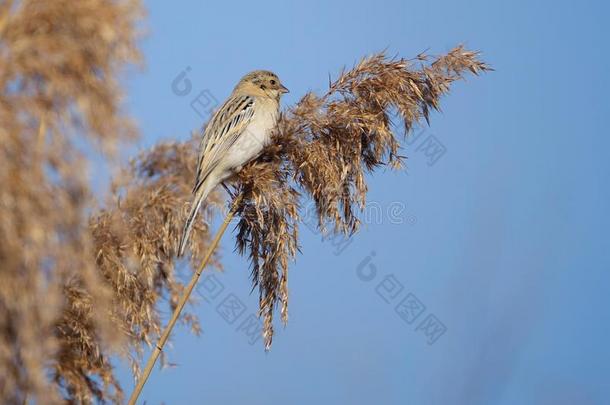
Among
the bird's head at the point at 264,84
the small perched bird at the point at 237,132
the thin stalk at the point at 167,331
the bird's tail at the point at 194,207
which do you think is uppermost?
the bird's head at the point at 264,84

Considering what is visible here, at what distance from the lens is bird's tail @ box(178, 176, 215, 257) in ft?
13.0

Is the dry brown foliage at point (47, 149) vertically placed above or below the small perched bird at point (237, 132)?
below

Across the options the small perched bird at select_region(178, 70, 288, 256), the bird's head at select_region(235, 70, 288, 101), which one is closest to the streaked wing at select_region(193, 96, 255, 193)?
the small perched bird at select_region(178, 70, 288, 256)

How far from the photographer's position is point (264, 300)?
10.7 ft

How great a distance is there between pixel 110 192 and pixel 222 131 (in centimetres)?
149

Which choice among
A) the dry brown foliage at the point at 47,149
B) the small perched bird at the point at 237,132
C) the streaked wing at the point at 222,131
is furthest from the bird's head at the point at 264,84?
the dry brown foliage at the point at 47,149

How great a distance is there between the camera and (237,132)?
4.73m

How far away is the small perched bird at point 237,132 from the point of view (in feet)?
14.0

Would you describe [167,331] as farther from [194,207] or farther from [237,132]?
[237,132]

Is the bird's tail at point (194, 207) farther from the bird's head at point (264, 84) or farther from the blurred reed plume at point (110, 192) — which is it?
the bird's head at point (264, 84)

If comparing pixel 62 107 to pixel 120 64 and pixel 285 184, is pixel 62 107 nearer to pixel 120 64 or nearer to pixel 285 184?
pixel 120 64

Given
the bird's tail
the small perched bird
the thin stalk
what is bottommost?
the thin stalk

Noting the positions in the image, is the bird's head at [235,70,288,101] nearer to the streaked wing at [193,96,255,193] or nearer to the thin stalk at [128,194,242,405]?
the streaked wing at [193,96,255,193]

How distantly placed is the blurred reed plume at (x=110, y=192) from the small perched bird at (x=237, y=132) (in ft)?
0.33
